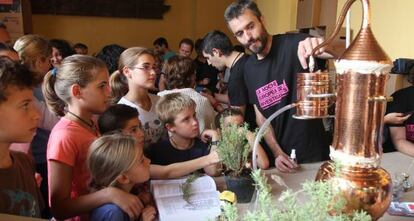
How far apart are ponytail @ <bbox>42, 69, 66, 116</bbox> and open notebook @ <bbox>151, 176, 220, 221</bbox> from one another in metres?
0.63

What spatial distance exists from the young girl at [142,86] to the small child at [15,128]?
2.38ft

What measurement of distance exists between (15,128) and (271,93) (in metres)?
1.10

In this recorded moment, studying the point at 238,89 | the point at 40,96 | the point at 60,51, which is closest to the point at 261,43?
the point at 238,89

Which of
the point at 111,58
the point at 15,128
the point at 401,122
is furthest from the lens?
the point at 111,58

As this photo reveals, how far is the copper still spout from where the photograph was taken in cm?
83

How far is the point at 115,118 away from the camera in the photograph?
1.52m

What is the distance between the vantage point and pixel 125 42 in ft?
19.3

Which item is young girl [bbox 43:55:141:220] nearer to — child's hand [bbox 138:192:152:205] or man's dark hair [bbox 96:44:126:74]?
child's hand [bbox 138:192:152:205]

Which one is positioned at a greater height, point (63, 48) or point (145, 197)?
point (63, 48)

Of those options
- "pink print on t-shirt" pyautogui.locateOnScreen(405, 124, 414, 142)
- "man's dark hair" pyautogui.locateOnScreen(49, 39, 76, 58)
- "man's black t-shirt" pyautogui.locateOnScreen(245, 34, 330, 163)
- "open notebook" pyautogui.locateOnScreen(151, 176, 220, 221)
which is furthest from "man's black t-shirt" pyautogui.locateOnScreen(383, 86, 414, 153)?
"man's dark hair" pyautogui.locateOnScreen(49, 39, 76, 58)

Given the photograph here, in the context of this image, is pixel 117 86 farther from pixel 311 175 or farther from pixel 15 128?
pixel 311 175

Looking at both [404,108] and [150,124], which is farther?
[404,108]

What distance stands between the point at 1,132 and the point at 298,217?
0.86m

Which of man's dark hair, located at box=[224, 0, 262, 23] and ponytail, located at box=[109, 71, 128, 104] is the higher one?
man's dark hair, located at box=[224, 0, 262, 23]
